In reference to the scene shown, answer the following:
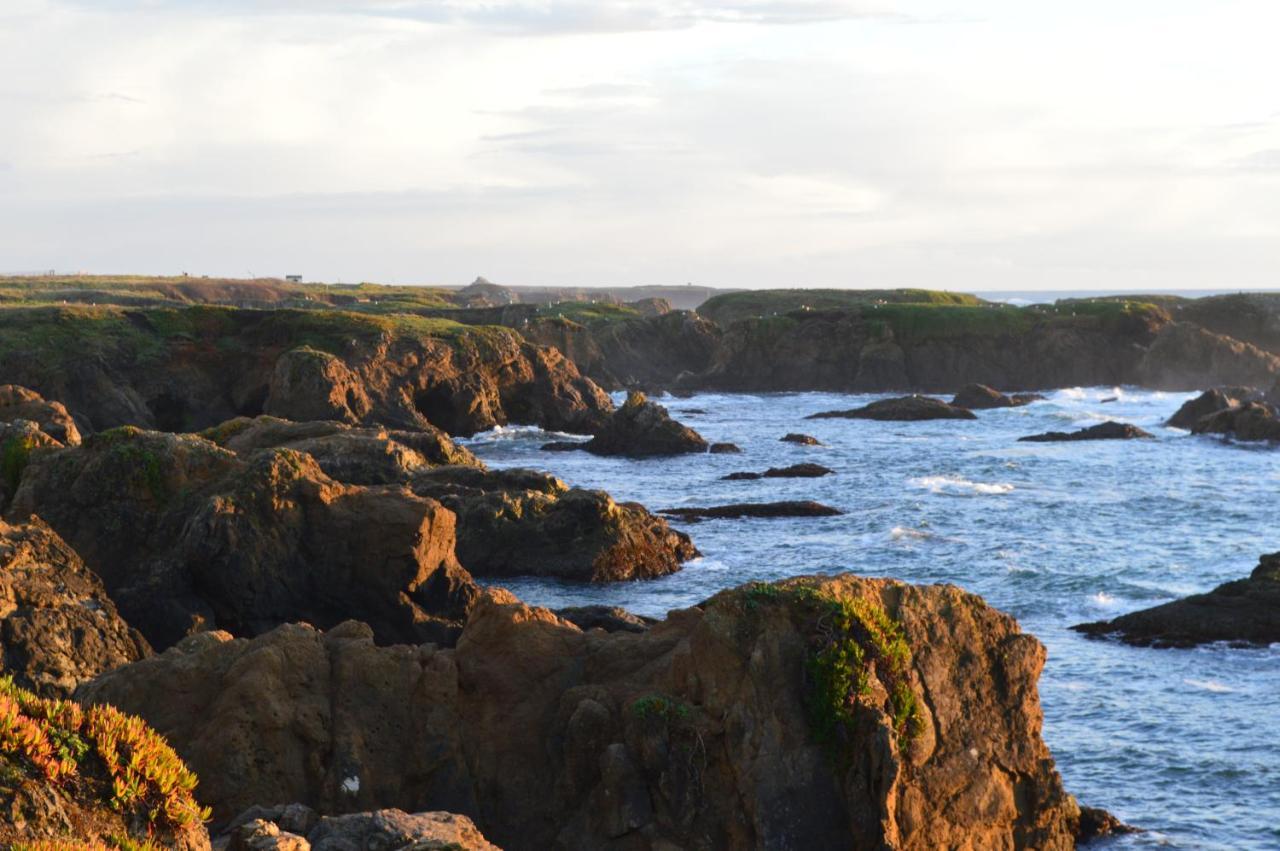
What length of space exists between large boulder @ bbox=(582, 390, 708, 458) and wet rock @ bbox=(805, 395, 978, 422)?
80.7 ft

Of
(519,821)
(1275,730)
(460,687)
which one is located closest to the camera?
(519,821)

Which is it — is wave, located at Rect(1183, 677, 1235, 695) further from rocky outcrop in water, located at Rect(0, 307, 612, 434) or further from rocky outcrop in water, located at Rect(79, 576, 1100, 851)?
rocky outcrop in water, located at Rect(0, 307, 612, 434)

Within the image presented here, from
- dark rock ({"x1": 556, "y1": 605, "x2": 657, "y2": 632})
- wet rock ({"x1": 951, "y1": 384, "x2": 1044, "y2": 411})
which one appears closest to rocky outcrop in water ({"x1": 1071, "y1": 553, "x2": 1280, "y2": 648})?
dark rock ({"x1": 556, "y1": 605, "x2": 657, "y2": 632})

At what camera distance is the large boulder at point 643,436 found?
8162 centimetres

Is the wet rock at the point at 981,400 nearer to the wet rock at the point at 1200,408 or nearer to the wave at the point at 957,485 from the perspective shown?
the wet rock at the point at 1200,408

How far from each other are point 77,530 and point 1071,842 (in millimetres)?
24715

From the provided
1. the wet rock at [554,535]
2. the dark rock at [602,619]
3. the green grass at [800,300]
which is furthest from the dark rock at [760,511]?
the green grass at [800,300]

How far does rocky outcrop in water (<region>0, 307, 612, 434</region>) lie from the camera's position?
3169 inches

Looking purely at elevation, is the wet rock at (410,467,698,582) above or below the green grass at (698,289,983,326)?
below

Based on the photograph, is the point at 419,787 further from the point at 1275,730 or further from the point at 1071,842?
the point at 1275,730

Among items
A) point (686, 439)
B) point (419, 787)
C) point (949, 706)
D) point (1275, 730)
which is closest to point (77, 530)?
point (419, 787)

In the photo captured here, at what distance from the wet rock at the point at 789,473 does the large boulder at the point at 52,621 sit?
48059mm

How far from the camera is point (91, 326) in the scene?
87875mm

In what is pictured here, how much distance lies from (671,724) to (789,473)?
54.4 m
